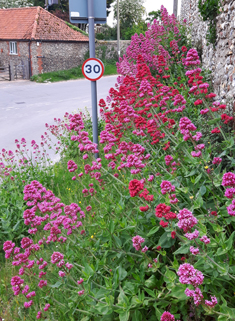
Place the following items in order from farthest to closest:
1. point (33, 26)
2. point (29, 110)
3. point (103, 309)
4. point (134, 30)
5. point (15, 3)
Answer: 1. point (15, 3)
2. point (134, 30)
3. point (33, 26)
4. point (29, 110)
5. point (103, 309)

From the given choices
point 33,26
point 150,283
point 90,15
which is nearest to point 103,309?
point 150,283

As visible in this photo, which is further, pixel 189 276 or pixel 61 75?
pixel 61 75

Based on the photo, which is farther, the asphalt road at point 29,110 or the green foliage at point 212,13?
the asphalt road at point 29,110

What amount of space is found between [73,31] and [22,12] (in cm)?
548

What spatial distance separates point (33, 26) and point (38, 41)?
7.02 feet

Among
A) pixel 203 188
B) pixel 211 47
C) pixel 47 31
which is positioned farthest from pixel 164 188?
pixel 47 31

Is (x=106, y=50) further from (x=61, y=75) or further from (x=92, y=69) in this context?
(x=92, y=69)

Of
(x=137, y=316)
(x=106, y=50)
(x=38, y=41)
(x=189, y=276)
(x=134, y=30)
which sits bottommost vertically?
(x=137, y=316)

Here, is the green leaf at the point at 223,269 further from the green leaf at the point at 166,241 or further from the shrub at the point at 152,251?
the green leaf at the point at 166,241

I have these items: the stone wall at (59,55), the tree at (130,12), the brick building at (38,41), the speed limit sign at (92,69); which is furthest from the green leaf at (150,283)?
the tree at (130,12)

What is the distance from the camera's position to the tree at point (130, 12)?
51.9 m

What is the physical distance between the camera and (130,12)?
171ft

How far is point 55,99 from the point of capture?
56.2ft

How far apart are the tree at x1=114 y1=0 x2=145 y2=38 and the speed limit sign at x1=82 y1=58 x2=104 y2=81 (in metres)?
49.5
